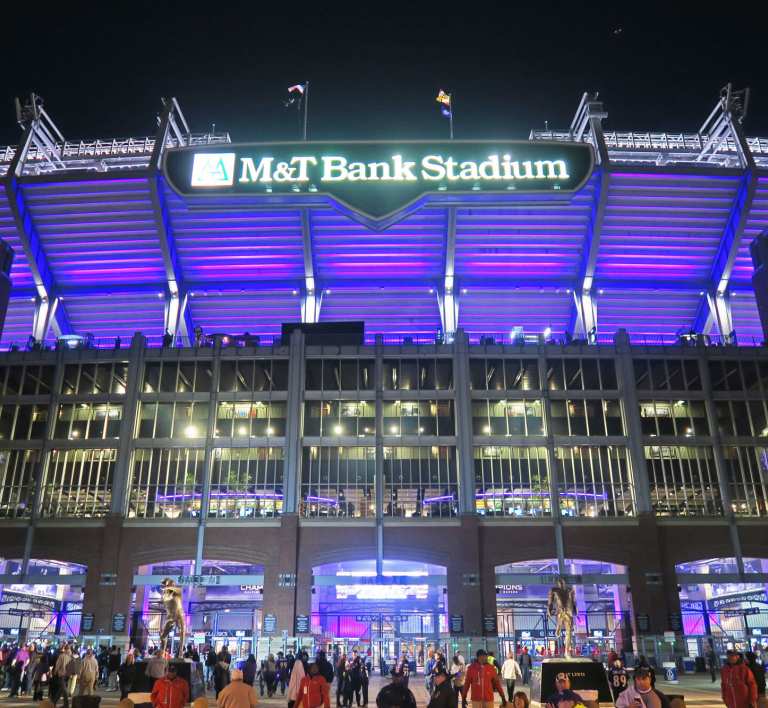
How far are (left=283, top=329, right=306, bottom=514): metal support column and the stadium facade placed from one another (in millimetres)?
212

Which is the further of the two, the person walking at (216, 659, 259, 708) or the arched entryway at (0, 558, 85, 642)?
the arched entryway at (0, 558, 85, 642)

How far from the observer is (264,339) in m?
62.8

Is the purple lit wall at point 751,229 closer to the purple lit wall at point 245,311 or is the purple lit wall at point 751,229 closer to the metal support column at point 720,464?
the metal support column at point 720,464

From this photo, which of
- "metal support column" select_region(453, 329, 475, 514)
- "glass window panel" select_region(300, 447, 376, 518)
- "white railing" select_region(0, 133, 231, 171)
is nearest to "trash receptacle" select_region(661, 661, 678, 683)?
"metal support column" select_region(453, 329, 475, 514)

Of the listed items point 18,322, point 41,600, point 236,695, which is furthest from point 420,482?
point 236,695

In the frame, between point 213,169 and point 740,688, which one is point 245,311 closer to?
point 213,169

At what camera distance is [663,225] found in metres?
58.4

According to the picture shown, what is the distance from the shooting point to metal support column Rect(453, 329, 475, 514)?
164 ft

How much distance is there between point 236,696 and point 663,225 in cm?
5528

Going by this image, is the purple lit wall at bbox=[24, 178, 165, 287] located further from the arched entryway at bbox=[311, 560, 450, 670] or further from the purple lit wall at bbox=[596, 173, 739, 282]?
the purple lit wall at bbox=[596, 173, 739, 282]

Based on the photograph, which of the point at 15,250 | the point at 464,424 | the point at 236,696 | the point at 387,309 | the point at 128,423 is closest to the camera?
the point at 236,696

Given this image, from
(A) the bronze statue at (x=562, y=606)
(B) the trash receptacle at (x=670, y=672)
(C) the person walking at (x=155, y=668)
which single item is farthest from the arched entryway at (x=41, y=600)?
(B) the trash receptacle at (x=670, y=672)

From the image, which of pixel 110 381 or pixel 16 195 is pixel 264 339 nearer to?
pixel 110 381

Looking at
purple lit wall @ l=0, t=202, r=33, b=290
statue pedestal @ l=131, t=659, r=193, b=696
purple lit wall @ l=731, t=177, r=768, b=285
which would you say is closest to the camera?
statue pedestal @ l=131, t=659, r=193, b=696
